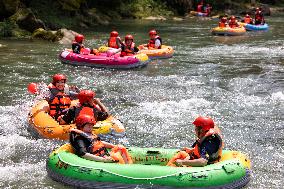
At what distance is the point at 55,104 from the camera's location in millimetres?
10859

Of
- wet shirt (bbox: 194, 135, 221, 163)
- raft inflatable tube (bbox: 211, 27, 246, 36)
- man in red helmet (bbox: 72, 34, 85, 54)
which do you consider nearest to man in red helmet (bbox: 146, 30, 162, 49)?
man in red helmet (bbox: 72, 34, 85, 54)

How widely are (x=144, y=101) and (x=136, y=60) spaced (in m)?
4.28

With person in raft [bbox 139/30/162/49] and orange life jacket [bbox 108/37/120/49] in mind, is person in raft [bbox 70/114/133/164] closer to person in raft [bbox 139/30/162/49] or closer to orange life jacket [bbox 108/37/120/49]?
orange life jacket [bbox 108/37/120/49]

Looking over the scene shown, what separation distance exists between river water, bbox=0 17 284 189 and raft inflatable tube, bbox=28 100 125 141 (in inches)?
8.7

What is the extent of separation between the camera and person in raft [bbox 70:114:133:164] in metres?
8.03

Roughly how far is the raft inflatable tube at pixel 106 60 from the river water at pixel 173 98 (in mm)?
251

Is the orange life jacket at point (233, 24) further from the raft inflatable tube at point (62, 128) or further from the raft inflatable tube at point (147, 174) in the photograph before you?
the raft inflatable tube at point (147, 174)

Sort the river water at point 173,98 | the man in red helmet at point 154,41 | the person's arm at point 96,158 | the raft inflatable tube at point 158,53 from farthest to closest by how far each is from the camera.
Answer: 1. the man in red helmet at point 154,41
2. the raft inflatable tube at point 158,53
3. the river water at point 173,98
4. the person's arm at point 96,158

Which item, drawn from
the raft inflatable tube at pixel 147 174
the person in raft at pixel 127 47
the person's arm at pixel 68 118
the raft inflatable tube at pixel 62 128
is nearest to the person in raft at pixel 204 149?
the raft inflatable tube at pixel 147 174

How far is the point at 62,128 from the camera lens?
9.98 m

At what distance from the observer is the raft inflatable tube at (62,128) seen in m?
9.95

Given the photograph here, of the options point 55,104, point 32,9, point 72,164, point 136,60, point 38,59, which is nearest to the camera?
point 72,164

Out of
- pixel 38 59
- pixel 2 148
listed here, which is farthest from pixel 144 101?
pixel 38 59

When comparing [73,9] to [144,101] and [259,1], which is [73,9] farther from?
[259,1]
